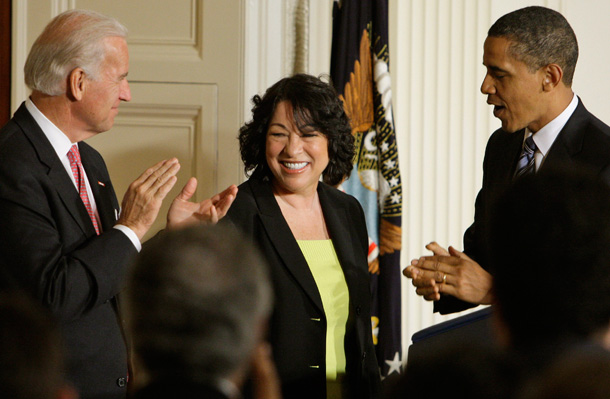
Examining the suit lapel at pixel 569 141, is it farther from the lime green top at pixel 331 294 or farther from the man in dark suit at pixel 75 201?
the man in dark suit at pixel 75 201

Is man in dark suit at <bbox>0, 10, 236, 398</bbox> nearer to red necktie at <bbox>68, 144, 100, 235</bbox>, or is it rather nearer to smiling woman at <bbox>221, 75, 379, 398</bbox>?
red necktie at <bbox>68, 144, 100, 235</bbox>

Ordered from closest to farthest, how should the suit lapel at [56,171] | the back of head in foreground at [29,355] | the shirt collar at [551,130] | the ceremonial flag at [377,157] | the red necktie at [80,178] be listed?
the back of head in foreground at [29,355] < the suit lapel at [56,171] < the red necktie at [80,178] < the shirt collar at [551,130] < the ceremonial flag at [377,157]

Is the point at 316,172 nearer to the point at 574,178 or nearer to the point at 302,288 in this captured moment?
the point at 302,288

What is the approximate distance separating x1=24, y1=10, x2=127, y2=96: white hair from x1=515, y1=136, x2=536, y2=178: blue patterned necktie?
1.41m

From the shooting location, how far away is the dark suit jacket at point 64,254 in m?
1.82

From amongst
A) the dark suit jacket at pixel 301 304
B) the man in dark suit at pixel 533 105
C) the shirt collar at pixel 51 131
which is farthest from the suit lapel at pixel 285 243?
the shirt collar at pixel 51 131

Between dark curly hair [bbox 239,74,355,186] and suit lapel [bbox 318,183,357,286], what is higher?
dark curly hair [bbox 239,74,355,186]

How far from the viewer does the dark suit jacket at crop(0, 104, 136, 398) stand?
5.97 feet

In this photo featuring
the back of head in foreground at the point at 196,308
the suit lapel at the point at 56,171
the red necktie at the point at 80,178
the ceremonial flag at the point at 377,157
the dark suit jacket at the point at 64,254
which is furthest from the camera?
the ceremonial flag at the point at 377,157

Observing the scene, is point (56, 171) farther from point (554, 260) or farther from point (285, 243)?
point (554, 260)

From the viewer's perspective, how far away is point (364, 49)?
11.3ft

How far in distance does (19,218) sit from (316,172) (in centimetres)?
102

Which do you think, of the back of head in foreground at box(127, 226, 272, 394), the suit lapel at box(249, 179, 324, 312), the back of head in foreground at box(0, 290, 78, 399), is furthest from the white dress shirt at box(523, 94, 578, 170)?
the back of head in foreground at box(0, 290, 78, 399)

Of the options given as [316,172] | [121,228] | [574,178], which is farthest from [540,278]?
[316,172]
